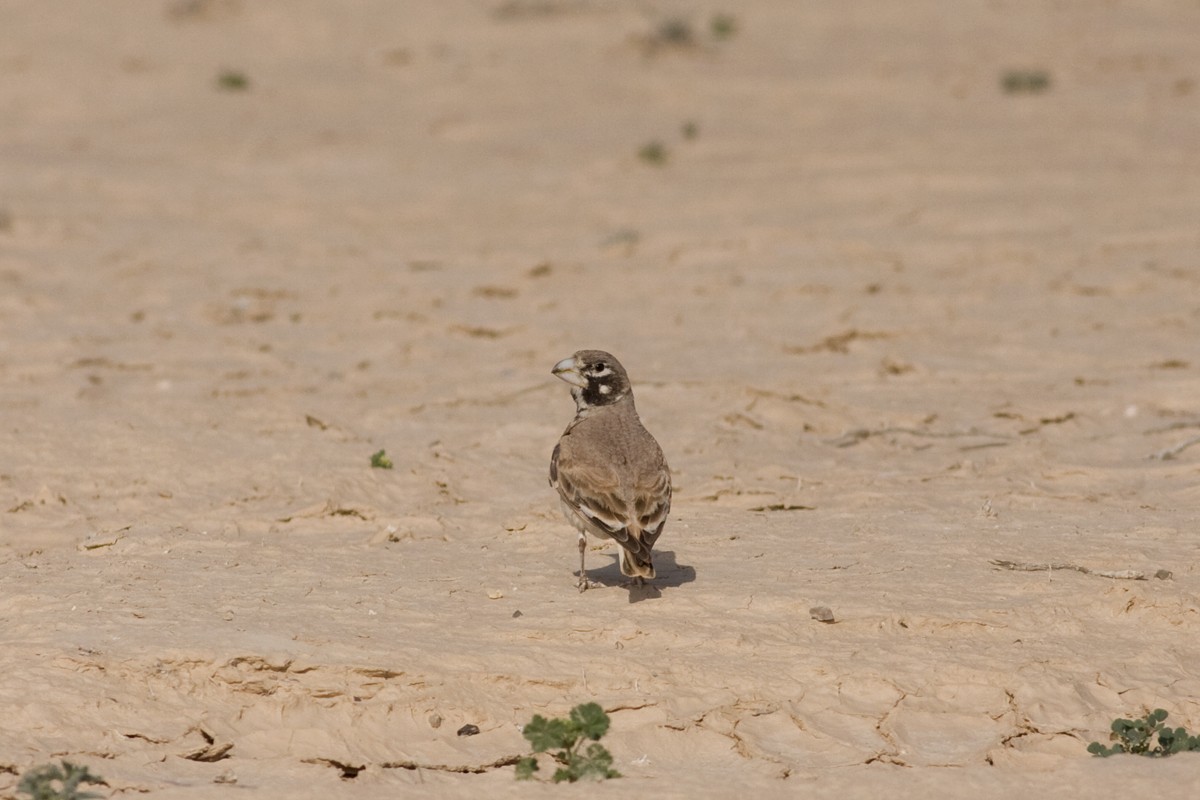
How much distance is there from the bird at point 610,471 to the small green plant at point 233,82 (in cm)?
1142

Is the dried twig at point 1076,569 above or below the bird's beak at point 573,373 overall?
below

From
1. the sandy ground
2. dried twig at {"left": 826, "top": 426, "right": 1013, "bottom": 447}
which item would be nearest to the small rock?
the sandy ground

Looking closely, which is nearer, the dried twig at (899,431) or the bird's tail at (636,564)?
the bird's tail at (636,564)

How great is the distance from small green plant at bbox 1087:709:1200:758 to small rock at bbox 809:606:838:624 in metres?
1.27

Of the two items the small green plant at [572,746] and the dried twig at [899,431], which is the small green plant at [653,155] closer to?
the dried twig at [899,431]

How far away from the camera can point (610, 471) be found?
7.25m

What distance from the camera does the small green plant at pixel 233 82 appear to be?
717 inches

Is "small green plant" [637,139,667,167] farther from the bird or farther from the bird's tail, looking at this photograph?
the bird's tail

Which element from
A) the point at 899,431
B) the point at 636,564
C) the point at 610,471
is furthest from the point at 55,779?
the point at 899,431

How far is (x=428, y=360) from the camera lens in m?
11.5

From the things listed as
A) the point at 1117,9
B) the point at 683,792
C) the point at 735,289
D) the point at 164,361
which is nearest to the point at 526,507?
the point at 683,792

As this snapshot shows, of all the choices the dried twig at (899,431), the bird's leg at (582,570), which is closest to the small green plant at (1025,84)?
the dried twig at (899,431)

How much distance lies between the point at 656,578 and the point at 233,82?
40.5 feet

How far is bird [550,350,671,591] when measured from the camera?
6.98 meters
